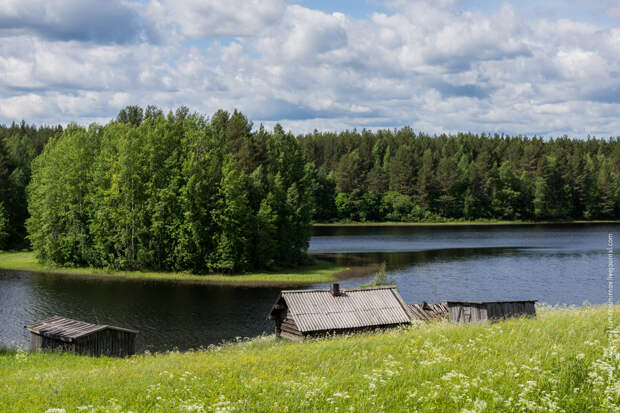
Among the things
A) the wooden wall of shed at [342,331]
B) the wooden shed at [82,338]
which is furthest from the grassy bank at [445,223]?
the wooden shed at [82,338]

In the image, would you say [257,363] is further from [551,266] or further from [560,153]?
[560,153]

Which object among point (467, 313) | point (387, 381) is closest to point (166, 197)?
point (467, 313)

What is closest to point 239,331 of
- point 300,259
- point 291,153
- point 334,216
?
point 300,259

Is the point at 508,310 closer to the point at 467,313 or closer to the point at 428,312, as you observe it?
the point at 467,313

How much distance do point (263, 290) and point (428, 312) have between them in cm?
2788

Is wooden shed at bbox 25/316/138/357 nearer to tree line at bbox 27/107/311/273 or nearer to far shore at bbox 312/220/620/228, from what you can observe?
tree line at bbox 27/107/311/273

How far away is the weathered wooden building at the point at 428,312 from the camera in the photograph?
36.3 meters

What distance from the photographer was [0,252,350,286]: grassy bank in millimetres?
68312

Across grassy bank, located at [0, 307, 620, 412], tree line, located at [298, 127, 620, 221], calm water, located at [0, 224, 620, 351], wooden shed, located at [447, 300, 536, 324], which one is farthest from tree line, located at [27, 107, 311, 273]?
tree line, located at [298, 127, 620, 221]

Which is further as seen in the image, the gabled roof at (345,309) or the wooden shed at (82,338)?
the gabled roof at (345,309)

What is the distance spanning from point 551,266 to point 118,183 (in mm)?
60806

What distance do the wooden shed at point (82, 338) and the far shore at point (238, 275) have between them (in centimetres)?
3544

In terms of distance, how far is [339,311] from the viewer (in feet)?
112

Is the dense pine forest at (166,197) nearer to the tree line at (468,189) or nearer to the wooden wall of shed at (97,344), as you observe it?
the wooden wall of shed at (97,344)
